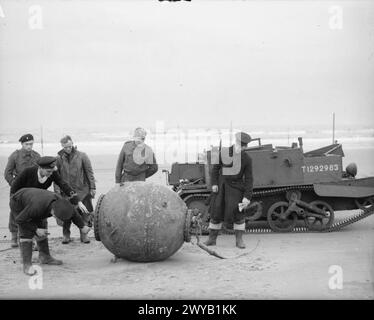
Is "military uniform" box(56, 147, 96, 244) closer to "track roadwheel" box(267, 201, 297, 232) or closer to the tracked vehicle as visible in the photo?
the tracked vehicle

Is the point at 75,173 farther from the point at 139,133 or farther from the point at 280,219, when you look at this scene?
the point at 280,219

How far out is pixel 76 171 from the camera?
30.2ft

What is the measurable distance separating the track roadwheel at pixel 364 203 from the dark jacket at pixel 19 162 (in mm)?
5824

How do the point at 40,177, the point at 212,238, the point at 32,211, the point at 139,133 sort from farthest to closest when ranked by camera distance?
the point at 139,133 → the point at 212,238 → the point at 40,177 → the point at 32,211

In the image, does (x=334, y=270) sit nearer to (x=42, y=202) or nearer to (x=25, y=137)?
(x=42, y=202)

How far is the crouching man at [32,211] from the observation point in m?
7.29

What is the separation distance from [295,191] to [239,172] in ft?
6.68

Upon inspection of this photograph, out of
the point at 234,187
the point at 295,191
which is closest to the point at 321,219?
the point at 295,191

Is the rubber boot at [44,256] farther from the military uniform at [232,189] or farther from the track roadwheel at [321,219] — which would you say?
the track roadwheel at [321,219]

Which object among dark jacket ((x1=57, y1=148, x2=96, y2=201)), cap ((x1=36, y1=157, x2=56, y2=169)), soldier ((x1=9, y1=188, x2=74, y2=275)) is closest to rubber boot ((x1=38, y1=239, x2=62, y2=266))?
soldier ((x1=9, y1=188, x2=74, y2=275))

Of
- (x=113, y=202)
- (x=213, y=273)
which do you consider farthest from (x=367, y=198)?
(x=113, y=202)

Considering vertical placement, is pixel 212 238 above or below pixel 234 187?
below

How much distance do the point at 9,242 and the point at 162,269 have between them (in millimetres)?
3368

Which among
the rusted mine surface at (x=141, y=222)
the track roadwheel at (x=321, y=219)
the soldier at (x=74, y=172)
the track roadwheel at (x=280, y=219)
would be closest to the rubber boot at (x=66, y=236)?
the soldier at (x=74, y=172)
